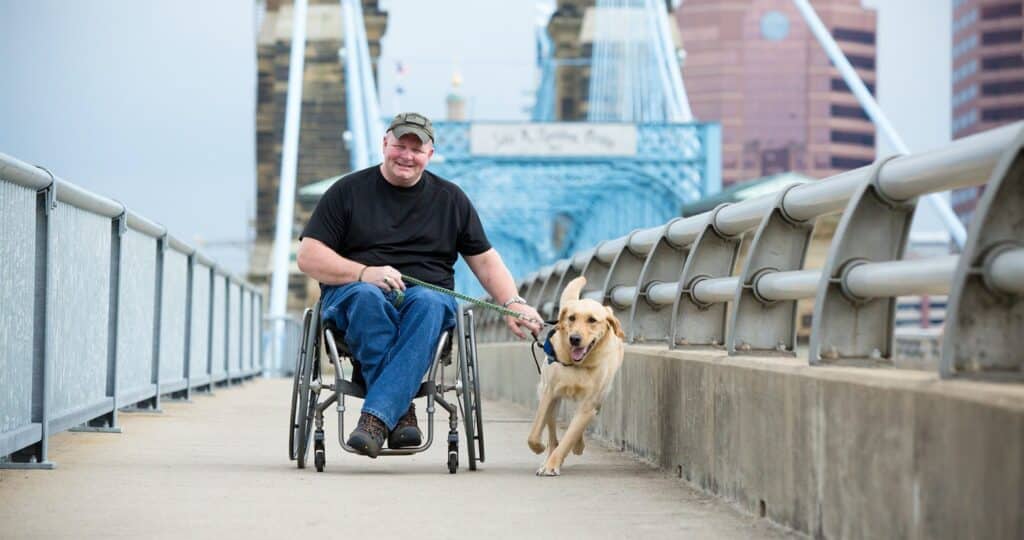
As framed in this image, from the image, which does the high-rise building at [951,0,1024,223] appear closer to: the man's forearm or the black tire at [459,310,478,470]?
the man's forearm

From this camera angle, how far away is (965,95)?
446 feet

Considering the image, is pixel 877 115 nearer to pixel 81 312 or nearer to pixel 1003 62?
pixel 81 312

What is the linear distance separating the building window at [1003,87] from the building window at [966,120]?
1634mm

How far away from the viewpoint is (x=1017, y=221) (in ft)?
13.3

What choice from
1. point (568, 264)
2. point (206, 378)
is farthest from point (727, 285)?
point (206, 378)

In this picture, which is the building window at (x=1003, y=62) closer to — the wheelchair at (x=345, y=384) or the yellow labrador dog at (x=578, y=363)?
the yellow labrador dog at (x=578, y=363)

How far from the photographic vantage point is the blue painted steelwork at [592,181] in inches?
2292

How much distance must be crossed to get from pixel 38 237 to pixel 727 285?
8.27 feet

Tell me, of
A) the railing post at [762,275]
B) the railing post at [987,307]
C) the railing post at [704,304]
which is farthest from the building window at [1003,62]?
the railing post at [987,307]

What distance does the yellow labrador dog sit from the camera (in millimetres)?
7398

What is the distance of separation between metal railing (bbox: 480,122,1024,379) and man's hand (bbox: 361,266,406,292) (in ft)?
3.74

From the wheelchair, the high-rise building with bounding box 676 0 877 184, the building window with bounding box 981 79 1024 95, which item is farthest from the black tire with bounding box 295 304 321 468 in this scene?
the high-rise building with bounding box 676 0 877 184

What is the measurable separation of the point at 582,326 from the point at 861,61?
165m

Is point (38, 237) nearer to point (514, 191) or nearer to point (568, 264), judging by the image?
point (568, 264)
